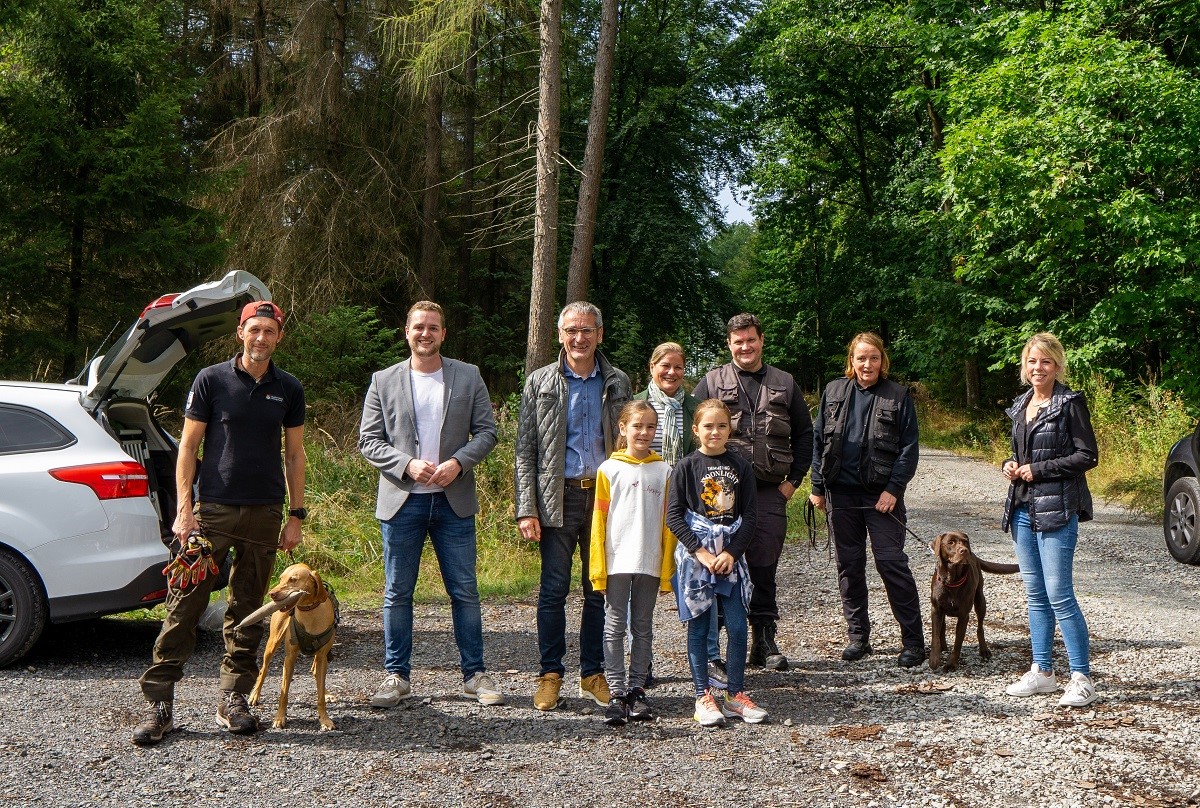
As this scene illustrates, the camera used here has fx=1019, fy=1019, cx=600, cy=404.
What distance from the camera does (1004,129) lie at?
1500cm

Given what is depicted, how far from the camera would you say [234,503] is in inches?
198

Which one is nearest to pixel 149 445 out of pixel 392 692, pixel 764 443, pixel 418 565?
pixel 418 565

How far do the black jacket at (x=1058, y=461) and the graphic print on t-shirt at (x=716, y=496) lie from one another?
160cm

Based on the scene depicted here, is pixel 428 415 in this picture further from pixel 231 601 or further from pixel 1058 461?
pixel 1058 461

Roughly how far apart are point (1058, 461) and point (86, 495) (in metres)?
5.45

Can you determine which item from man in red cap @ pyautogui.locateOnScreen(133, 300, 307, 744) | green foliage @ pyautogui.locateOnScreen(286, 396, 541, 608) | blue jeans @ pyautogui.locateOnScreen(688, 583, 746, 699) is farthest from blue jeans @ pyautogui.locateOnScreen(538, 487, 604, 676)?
green foliage @ pyautogui.locateOnScreen(286, 396, 541, 608)

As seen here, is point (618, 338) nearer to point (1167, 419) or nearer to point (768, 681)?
point (1167, 419)

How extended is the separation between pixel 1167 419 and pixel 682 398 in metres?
11.5

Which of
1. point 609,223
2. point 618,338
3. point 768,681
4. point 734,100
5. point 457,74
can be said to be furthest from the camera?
point 734,100

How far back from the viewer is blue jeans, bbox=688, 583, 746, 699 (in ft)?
16.9

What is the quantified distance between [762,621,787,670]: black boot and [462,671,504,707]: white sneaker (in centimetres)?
166

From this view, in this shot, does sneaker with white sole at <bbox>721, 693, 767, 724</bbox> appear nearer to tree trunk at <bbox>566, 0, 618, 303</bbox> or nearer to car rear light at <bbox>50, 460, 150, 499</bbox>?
car rear light at <bbox>50, 460, 150, 499</bbox>

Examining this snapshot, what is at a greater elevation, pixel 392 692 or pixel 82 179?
pixel 82 179

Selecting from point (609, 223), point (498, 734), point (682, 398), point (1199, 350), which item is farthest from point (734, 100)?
point (498, 734)
